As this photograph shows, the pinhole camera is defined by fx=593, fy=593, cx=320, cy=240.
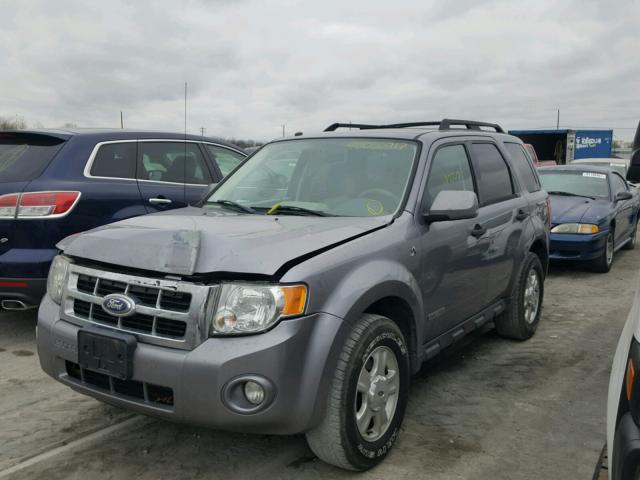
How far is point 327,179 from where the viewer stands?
3867 mm

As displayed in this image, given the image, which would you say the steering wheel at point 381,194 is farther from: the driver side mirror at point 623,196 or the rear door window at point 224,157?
the driver side mirror at point 623,196

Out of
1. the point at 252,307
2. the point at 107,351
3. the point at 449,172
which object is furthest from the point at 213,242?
the point at 449,172

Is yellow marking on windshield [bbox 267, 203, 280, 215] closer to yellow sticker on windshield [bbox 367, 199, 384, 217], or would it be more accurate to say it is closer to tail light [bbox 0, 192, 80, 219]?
yellow sticker on windshield [bbox 367, 199, 384, 217]

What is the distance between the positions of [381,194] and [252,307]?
1.35 m

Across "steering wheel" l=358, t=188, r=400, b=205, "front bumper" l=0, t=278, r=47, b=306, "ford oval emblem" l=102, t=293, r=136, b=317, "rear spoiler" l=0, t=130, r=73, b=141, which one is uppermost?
"rear spoiler" l=0, t=130, r=73, b=141

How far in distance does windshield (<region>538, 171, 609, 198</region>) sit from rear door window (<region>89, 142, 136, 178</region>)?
6624 millimetres

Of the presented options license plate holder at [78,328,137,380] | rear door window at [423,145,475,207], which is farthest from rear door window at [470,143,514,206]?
license plate holder at [78,328,137,380]

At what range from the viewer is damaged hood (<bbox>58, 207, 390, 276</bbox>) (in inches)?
104

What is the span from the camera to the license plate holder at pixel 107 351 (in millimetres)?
2680

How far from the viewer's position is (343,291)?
280 cm

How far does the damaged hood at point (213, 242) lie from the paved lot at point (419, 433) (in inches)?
44.0

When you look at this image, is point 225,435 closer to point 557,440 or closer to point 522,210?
point 557,440

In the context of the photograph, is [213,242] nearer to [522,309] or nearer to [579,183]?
[522,309]

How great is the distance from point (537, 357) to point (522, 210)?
3.98 ft
